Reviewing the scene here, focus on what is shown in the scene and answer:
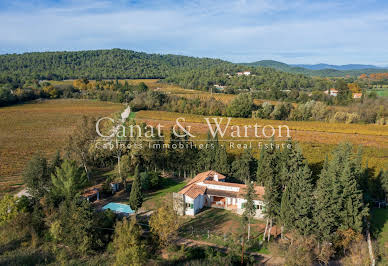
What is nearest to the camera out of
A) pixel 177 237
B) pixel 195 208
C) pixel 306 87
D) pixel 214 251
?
pixel 214 251

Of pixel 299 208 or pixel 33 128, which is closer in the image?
pixel 299 208

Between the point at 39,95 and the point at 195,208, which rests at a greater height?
the point at 39,95

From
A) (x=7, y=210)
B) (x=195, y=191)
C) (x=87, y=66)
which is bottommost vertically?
(x=7, y=210)

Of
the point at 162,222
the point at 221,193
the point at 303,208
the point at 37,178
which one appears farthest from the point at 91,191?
the point at 303,208

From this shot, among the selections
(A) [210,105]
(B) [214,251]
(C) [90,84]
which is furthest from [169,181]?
(C) [90,84]

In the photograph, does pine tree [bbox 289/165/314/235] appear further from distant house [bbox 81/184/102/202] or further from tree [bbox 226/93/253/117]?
tree [bbox 226/93/253/117]

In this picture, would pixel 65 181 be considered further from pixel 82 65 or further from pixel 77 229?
pixel 82 65

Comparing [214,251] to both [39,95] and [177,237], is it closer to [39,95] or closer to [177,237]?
[177,237]
